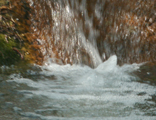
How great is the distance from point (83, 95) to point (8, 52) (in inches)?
82.7

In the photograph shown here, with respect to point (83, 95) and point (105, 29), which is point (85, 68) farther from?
point (83, 95)

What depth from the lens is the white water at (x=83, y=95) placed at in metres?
2.55

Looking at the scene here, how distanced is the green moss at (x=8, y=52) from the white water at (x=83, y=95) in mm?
485

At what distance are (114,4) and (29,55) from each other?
2799 mm

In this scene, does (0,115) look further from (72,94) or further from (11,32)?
(11,32)

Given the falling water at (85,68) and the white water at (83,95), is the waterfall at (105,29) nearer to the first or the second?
the falling water at (85,68)

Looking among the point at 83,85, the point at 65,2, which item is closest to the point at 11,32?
the point at 65,2

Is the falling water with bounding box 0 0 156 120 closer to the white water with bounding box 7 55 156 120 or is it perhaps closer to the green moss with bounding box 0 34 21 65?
the white water with bounding box 7 55 156 120

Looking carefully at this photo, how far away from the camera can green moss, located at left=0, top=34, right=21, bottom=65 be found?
14.9 ft

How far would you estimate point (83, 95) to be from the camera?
10.8 feet

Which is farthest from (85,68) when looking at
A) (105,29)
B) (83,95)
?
(83,95)

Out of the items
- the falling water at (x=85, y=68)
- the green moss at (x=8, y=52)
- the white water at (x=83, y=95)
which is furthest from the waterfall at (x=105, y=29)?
the green moss at (x=8, y=52)

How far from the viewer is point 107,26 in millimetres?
6340

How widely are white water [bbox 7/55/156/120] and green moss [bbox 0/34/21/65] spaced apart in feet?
1.59
